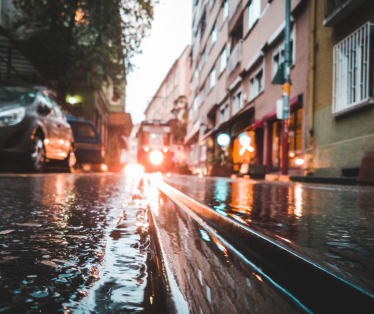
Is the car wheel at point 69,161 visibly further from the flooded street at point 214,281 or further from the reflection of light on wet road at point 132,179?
the flooded street at point 214,281

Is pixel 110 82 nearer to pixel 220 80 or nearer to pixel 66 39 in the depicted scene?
pixel 66 39

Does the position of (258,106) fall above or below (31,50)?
below

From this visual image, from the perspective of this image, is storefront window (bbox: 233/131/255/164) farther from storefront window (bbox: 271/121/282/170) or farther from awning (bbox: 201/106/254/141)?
storefront window (bbox: 271/121/282/170)

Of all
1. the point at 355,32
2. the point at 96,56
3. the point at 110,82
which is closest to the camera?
the point at 355,32

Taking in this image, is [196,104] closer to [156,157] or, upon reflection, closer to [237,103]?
[156,157]

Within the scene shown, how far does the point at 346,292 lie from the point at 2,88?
820cm

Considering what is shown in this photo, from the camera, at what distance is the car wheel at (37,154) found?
7440 millimetres

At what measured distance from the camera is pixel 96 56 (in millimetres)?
17625

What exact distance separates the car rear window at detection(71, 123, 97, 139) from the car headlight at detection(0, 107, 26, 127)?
6750 millimetres

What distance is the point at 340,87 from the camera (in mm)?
8828

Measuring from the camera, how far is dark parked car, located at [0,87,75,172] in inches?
265

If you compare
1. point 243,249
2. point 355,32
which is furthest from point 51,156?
point 243,249

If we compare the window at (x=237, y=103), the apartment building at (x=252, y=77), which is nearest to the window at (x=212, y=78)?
the apartment building at (x=252, y=77)

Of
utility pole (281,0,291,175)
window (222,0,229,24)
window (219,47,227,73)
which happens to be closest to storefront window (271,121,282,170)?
utility pole (281,0,291,175)
